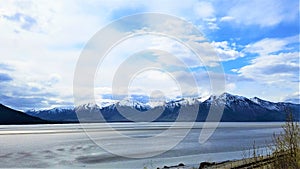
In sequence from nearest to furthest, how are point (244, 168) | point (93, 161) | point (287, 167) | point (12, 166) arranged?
point (287, 167), point (244, 168), point (12, 166), point (93, 161)

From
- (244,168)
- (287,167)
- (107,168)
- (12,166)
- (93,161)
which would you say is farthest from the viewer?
(93,161)

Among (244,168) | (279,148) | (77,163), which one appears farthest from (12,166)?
(279,148)

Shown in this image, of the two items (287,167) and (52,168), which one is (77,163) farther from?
(287,167)

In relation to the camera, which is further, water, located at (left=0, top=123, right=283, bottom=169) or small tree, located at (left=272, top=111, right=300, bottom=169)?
water, located at (left=0, top=123, right=283, bottom=169)

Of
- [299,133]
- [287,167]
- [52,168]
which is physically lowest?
[52,168]

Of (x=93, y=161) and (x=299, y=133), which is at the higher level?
(x=299, y=133)

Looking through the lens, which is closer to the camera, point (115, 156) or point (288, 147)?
point (288, 147)

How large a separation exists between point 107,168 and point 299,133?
27.3m

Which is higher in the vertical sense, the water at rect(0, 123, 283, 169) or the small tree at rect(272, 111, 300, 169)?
the small tree at rect(272, 111, 300, 169)

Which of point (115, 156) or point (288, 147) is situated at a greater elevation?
point (288, 147)

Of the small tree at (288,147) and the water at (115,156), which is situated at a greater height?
the small tree at (288,147)

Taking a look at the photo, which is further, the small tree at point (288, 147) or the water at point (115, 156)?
the water at point (115, 156)

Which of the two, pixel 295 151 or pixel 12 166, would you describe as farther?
pixel 12 166

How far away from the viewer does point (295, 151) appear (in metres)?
10.4
